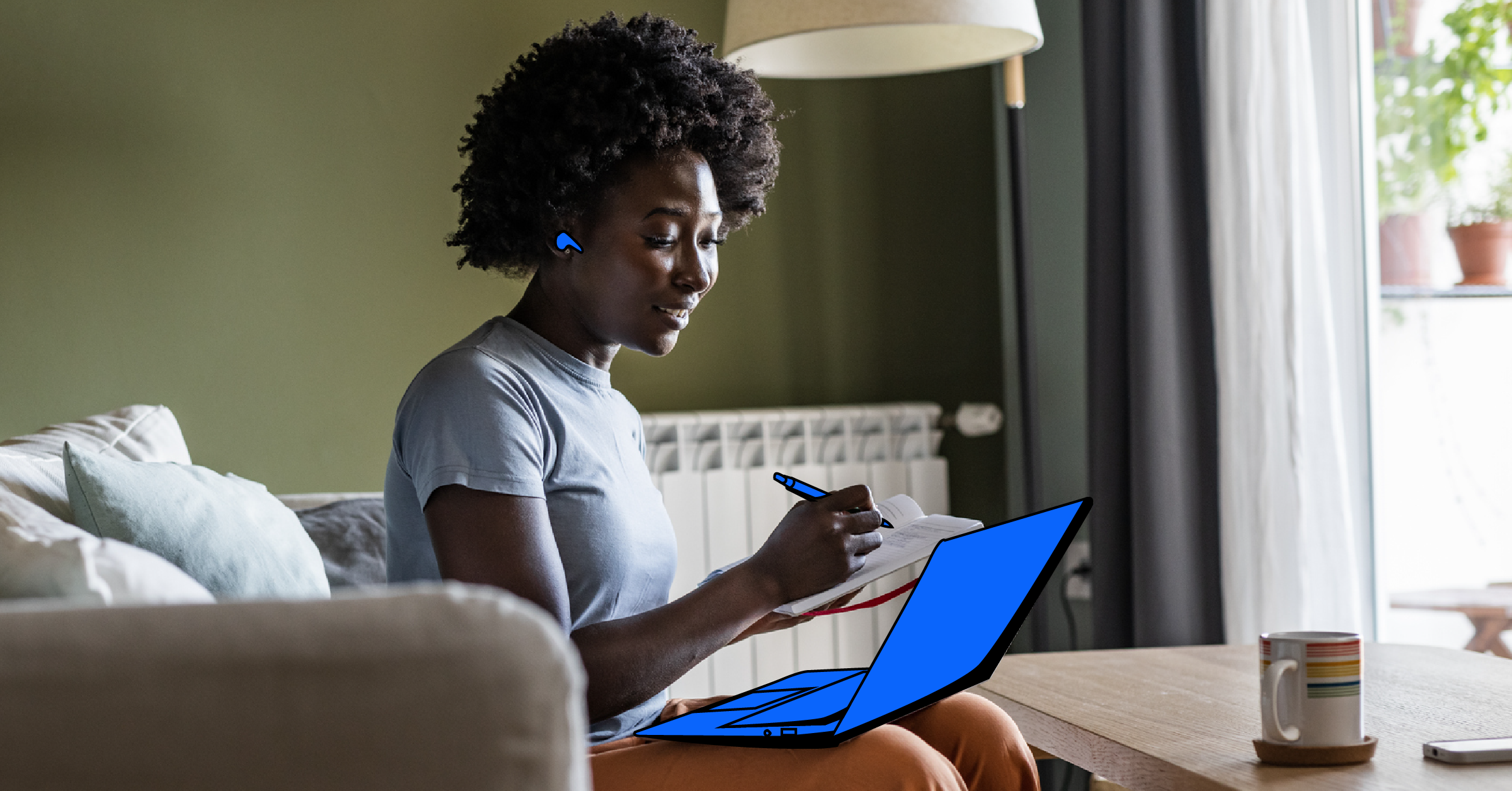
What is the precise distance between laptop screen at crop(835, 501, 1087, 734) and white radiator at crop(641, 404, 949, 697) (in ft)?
5.12

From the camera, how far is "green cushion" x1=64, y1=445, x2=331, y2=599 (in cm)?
115

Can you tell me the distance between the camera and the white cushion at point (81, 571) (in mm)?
727

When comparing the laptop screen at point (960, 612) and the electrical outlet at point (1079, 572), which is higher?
the laptop screen at point (960, 612)

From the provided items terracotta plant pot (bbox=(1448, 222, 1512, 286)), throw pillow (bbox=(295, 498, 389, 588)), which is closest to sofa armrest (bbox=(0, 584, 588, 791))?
throw pillow (bbox=(295, 498, 389, 588))

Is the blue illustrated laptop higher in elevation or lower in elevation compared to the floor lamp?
lower

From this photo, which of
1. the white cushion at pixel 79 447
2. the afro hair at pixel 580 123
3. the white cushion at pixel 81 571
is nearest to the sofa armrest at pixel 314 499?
the white cushion at pixel 79 447

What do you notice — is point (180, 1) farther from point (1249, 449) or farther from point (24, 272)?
point (1249, 449)

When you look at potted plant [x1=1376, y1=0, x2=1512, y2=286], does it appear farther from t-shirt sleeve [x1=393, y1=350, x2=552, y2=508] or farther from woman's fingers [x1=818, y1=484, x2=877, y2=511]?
t-shirt sleeve [x1=393, y1=350, x2=552, y2=508]

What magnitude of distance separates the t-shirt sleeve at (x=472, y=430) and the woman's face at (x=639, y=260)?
0.18 meters

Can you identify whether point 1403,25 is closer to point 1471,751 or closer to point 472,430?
point 1471,751

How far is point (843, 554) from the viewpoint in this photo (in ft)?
3.68

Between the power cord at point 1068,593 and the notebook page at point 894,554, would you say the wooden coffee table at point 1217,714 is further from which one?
the power cord at point 1068,593

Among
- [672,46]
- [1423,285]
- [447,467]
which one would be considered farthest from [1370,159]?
[447,467]

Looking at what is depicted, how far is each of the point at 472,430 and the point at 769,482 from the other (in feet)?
5.53
